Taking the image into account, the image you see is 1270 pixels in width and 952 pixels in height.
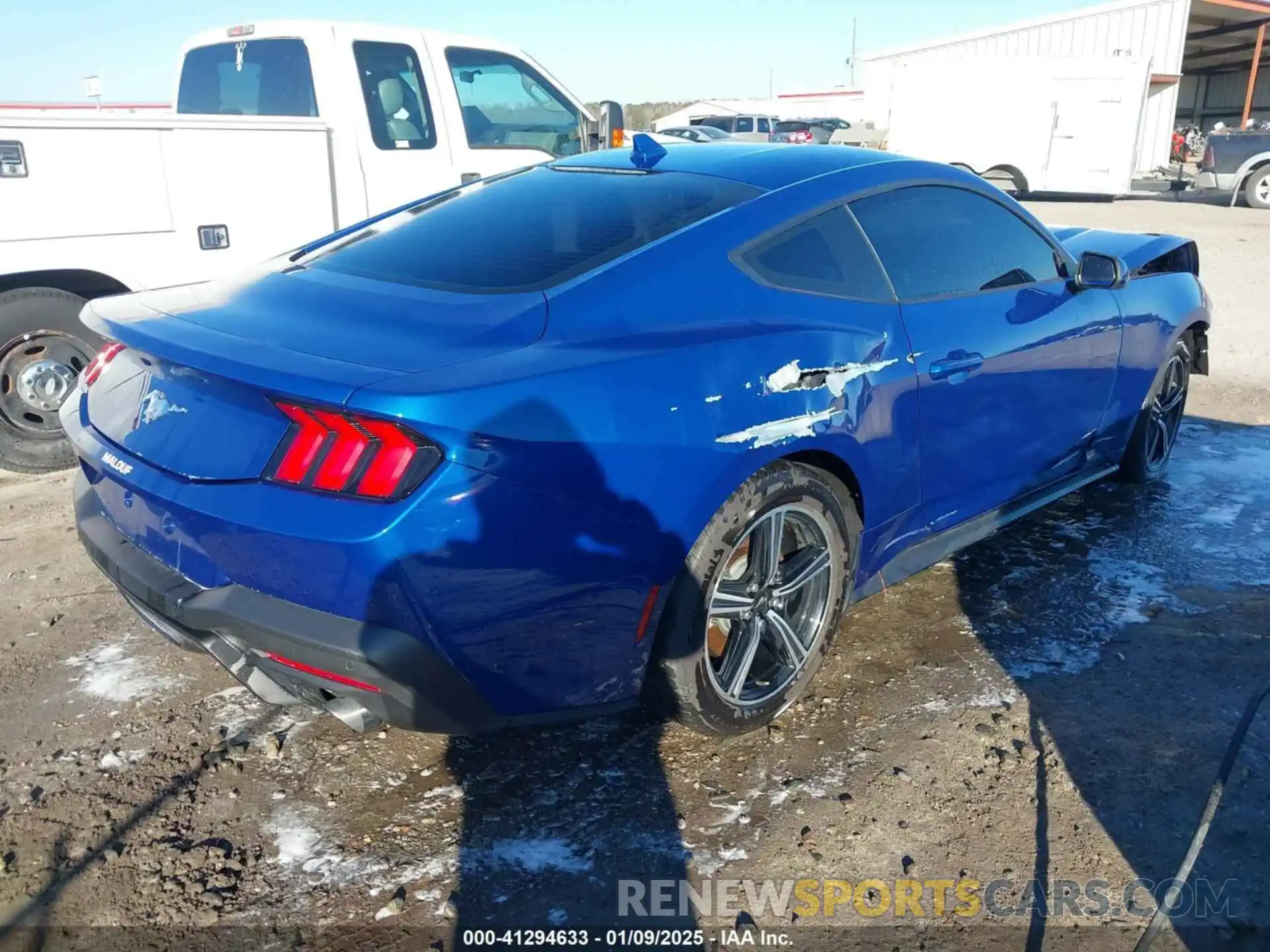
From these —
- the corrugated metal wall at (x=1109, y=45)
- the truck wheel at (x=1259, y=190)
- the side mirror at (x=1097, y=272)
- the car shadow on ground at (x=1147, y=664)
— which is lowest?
the car shadow on ground at (x=1147, y=664)

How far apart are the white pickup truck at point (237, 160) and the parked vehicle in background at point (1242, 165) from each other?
17.6 m

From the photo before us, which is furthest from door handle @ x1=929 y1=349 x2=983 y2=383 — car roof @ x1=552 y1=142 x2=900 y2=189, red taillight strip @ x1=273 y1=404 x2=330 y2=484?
red taillight strip @ x1=273 y1=404 x2=330 y2=484

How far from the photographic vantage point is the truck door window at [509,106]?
246 inches

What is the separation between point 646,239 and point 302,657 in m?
1.38

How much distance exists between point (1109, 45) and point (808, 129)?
342 inches

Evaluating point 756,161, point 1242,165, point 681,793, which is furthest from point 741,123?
point 681,793

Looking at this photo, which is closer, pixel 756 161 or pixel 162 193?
pixel 756 161

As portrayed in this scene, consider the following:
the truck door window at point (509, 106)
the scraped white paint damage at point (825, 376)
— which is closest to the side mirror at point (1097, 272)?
the scraped white paint damage at point (825, 376)

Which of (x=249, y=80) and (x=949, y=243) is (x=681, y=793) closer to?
(x=949, y=243)

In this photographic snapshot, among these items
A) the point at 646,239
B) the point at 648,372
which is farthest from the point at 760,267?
the point at 648,372

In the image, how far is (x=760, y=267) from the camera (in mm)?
2793

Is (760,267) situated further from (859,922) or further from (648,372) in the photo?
(859,922)

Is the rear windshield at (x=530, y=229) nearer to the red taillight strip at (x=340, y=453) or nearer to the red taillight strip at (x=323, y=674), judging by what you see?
the red taillight strip at (x=340, y=453)

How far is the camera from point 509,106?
21.3 ft
